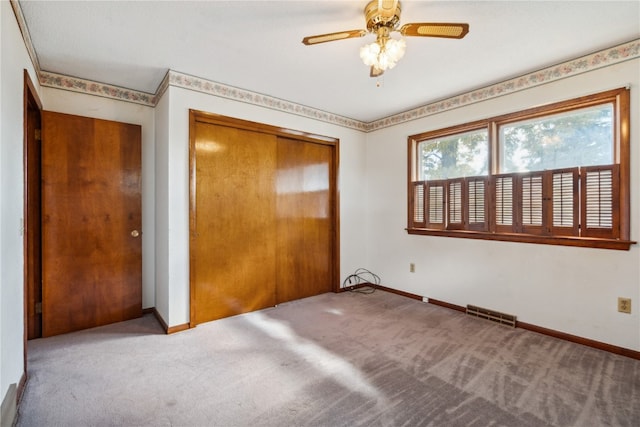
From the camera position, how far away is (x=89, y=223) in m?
2.81

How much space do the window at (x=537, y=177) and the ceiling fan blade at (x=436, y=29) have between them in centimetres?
168

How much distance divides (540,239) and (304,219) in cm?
249

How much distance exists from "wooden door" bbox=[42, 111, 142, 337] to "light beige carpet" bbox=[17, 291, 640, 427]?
27 cm

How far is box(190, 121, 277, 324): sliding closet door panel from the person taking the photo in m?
2.92

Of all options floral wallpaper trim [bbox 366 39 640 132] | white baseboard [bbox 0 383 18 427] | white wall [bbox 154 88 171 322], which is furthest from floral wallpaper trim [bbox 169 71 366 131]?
white baseboard [bbox 0 383 18 427]

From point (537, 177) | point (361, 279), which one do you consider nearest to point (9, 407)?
point (361, 279)

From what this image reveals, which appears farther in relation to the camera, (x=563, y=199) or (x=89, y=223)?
(x=89, y=223)

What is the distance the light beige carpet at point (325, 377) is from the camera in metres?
1.62

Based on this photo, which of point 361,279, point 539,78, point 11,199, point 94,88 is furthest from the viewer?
point 361,279

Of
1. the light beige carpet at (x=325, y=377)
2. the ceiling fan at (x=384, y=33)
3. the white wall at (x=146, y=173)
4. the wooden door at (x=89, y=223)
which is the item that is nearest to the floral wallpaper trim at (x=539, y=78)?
the ceiling fan at (x=384, y=33)

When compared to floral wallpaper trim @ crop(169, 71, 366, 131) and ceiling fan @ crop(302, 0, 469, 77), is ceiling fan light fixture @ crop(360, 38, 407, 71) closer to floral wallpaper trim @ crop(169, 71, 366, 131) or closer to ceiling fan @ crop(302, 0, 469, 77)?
ceiling fan @ crop(302, 0, 469, 77)

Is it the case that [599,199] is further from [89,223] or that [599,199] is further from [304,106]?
[89,223]

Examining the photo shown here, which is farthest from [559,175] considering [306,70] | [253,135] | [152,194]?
[152,194]

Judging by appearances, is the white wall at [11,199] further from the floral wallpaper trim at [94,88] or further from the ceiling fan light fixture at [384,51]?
the ceiling fan light fixture at [384,51]
